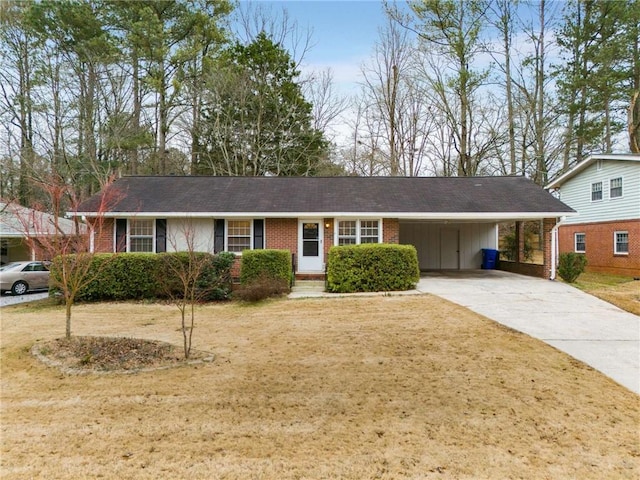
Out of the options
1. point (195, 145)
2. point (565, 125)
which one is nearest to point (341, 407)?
point (195, 145)

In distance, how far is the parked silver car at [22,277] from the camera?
1389 centimetres

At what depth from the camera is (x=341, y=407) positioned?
4.00 meters

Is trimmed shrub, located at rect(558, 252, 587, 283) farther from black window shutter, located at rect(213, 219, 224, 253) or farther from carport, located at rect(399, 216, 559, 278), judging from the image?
black window shutter, located at rect(213, 219, 224, 253)

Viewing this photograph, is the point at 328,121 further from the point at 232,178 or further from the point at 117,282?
the point at 117,282

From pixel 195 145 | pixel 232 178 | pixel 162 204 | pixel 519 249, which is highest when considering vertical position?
pixel 195 145

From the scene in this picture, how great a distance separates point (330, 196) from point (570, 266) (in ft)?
28.8

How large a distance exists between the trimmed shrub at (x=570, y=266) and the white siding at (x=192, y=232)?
1235cm

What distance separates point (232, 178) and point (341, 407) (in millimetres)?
14029

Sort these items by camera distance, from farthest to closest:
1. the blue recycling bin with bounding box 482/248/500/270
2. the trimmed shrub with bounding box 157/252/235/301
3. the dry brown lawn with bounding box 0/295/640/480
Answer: the blue recycling bin with bounding box 482/248/500/270 → the trimmed shrub with bounding box 157/252/235/301 → the dry brown lawn with bounding box 0/295/640/480

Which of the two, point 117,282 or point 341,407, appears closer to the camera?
point 341,407

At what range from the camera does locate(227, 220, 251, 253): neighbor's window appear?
44.2 feet

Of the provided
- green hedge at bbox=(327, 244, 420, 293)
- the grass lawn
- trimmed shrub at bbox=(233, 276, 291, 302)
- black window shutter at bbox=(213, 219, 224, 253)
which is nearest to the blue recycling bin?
the grass lawn

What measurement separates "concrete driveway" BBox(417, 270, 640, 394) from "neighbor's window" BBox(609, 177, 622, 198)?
746cm

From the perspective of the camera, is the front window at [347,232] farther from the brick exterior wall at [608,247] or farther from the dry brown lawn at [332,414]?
the brick exterior wall at [608,247]
